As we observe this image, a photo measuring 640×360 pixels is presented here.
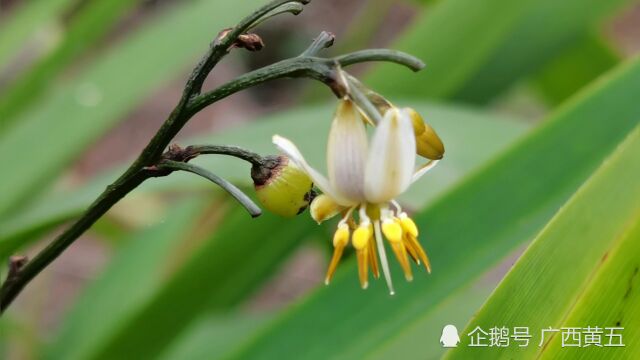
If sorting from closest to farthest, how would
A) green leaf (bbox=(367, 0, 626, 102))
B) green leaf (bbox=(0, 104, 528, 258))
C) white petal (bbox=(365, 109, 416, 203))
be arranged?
white petal (bbox=(365, 109, 416, 203))
green leaf (bbox=(0, 104, 528, 258))
green leaf (bbox=(367, 0, 626, 102))

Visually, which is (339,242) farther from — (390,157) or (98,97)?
(98,97)

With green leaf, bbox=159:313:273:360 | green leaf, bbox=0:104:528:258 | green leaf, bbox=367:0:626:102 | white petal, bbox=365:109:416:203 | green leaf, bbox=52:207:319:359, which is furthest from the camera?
green leaf, bbox=159:313:273:360

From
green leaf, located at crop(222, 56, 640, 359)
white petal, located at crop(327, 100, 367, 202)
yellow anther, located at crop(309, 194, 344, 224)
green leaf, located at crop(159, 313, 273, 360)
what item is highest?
white petal, located at crop(327, 100, 367, 202)

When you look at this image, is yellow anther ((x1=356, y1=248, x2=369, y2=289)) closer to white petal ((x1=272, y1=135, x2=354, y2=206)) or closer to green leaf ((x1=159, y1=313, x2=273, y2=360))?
white petal ((x1=272, y1=135, x2=354, y2=206))

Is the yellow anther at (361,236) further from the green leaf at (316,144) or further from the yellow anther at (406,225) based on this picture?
the green leaf at (316,144)

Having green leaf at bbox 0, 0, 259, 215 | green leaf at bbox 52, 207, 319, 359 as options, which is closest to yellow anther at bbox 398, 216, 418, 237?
green leaf at bbox 52, 207, 319, 359

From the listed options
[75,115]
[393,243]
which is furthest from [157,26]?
[393,243]

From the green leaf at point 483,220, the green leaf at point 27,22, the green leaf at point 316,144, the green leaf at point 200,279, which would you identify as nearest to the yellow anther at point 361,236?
the green leaf at point 483,220
